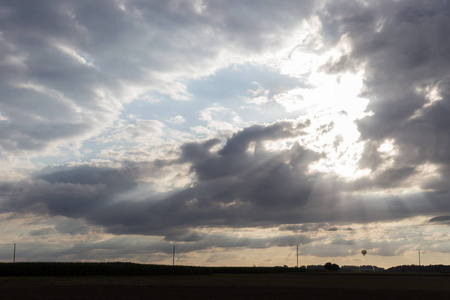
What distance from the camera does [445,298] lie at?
161ft

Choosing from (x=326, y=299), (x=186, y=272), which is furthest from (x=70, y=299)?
(x=186, y=272)

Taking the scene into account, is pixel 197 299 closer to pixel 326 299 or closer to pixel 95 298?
pixel 95 298

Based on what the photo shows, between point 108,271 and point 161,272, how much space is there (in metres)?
14.0

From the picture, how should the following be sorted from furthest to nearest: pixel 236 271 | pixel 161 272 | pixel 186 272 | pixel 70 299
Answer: pixel 236 271, pixel 186 272, pixel 161 272, pixel 70 299

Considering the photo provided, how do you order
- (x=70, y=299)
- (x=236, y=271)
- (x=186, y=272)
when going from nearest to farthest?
(x=70, y=299), (x=186, y=272), (x=236, y=271)

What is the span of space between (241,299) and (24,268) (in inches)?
2731

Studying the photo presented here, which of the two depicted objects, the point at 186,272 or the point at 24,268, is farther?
the point at 186,272

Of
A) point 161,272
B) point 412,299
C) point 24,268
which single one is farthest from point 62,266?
point 412,299

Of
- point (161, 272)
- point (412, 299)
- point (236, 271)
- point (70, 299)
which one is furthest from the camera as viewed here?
point (236, 271)

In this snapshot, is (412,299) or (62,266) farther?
(62,266)

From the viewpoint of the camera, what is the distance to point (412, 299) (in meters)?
47.5

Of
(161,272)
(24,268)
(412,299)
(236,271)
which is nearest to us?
(412,299)

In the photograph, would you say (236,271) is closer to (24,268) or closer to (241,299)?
(24,268)

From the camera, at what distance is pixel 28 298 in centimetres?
4403
